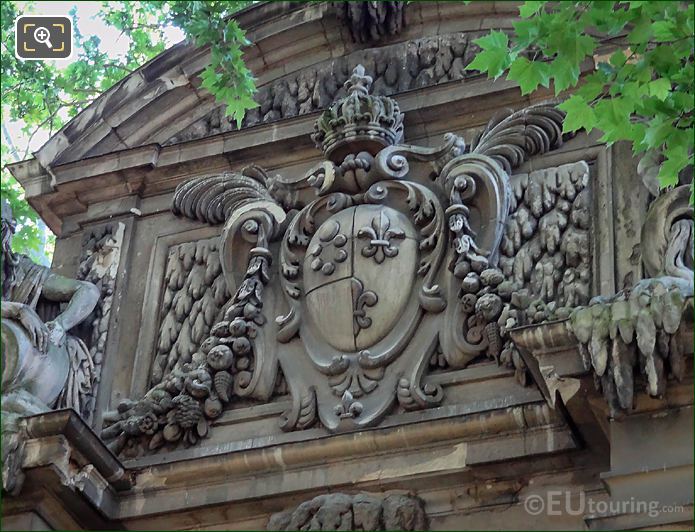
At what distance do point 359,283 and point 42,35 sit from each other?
115 inches

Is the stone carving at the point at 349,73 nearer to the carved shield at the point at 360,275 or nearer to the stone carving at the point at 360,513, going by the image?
the carved shield at the point at 360,275

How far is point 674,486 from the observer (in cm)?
922

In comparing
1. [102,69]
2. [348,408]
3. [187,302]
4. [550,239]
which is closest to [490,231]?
[550,239]

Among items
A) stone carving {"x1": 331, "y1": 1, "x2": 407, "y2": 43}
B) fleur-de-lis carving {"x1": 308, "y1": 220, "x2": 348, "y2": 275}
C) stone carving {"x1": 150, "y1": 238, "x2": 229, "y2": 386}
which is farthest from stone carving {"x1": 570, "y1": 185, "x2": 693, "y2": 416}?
stone carving {"x1": 331, "y1": 1, "x2": 407, "y2": 43}

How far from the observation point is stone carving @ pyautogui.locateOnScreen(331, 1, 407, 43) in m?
12.2

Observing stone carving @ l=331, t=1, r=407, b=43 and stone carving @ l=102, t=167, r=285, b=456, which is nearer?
stone carving @ l=102, t=167, r=285, b=456

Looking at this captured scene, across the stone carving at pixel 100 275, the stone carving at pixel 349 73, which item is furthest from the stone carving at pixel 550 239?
the stone carving at pixel 100 275

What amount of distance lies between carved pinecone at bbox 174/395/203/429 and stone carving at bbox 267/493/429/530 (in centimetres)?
99

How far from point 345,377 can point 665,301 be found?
2167 mm

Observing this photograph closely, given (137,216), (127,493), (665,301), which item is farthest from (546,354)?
(137,216)

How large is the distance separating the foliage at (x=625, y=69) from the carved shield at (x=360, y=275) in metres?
1.31

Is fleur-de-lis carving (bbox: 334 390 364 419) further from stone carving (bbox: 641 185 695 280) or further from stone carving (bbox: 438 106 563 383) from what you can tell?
stone carving (bbox: 641 185 695 280)

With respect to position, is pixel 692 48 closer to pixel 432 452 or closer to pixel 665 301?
pixel 665 301

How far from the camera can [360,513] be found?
1012cm
